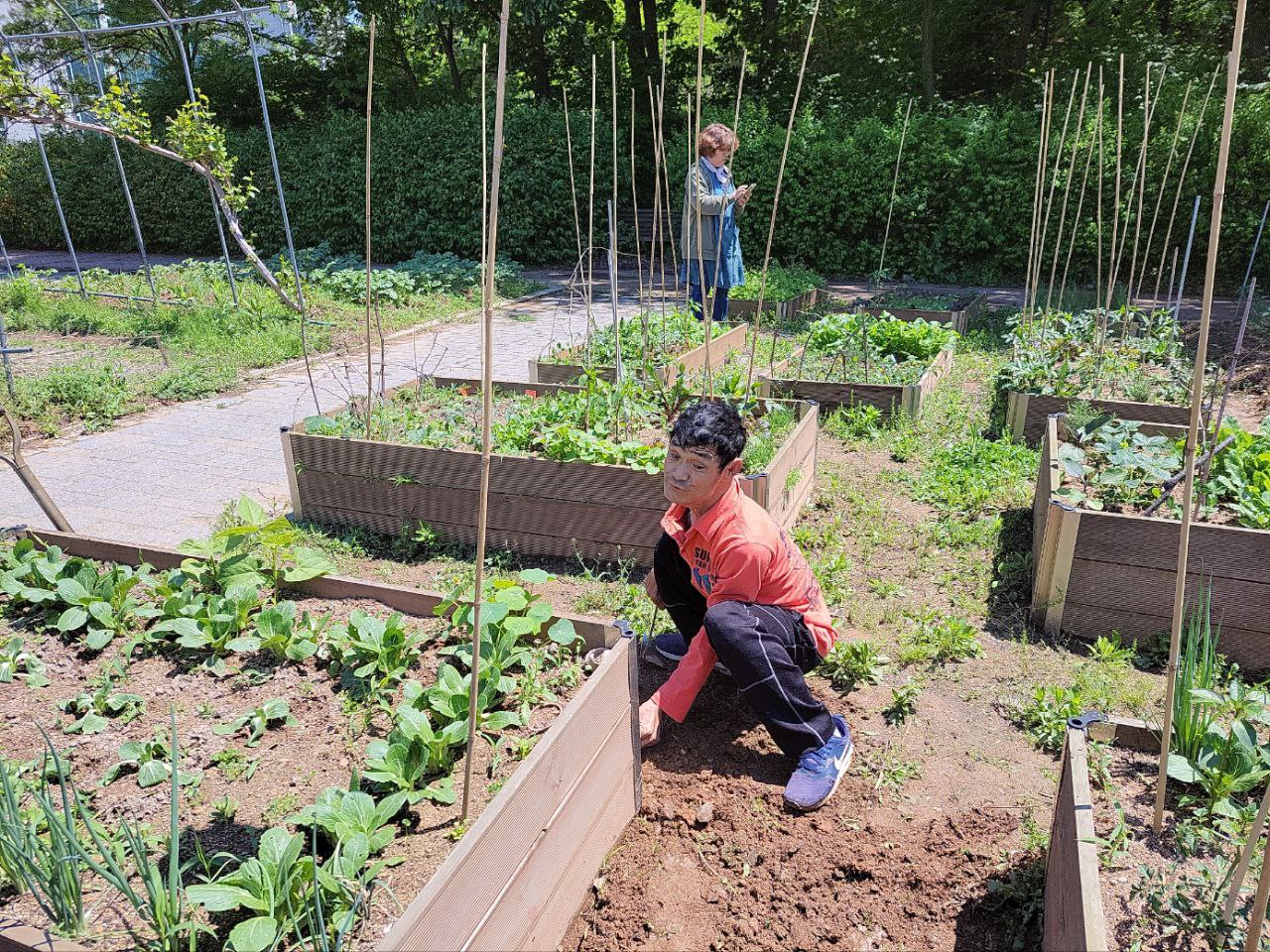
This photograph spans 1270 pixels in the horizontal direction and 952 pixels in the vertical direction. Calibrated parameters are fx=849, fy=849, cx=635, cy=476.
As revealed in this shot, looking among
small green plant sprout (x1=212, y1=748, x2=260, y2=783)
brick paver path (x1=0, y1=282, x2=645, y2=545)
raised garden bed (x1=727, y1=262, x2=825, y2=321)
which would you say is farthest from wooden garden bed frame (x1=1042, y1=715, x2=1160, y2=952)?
raised garden bed (x1=727, y1=262, x2=825, y2=321)

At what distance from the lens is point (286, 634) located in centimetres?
261

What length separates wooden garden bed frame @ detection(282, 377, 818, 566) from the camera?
3711 millimetres

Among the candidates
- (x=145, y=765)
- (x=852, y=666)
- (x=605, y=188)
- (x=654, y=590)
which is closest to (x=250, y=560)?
(x=145, y=765)

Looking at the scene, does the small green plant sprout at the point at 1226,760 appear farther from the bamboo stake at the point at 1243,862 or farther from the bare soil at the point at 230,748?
the bare soil at the point at 230,748

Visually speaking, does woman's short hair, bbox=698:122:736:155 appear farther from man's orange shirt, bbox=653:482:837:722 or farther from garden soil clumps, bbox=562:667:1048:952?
garden soil clumps, bbox=562:667:1048:952

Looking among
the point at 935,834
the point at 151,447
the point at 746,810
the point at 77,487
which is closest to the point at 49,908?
the point at 746,810

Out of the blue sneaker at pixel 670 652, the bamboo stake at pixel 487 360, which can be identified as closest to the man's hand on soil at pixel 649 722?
the blue sneaker at pixel 670 652

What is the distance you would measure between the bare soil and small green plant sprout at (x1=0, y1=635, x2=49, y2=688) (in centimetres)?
3

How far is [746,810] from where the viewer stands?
240cm

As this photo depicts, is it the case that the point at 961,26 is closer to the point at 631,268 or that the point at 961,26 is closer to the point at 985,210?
the point at 985,210

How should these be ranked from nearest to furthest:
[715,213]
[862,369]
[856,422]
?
[856,422] < [862,369] < [715,213]

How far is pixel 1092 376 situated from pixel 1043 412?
0.36m

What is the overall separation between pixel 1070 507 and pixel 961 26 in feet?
55.7

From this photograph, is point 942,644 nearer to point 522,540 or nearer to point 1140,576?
point 1140,576
